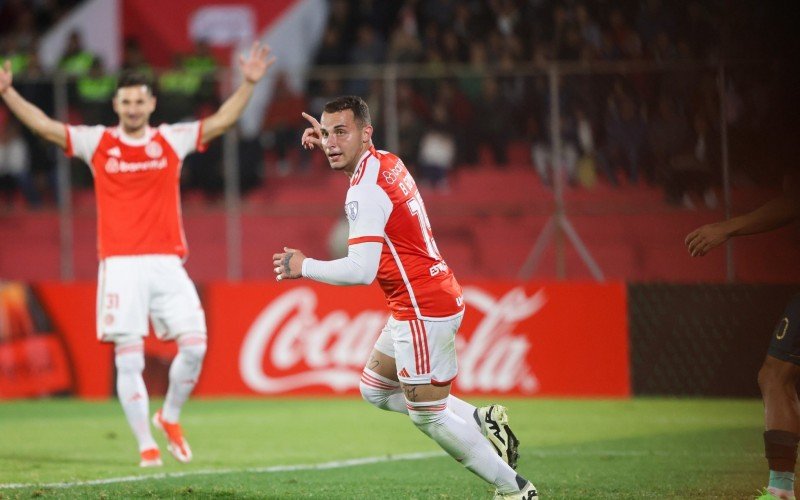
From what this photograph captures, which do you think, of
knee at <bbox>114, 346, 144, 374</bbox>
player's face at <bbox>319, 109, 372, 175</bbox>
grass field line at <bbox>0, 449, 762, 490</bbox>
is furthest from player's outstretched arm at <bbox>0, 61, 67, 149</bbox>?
player's face at <bbox>319, 109, 372, 175</bbox>

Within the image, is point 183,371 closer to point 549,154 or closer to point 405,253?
point 405,253

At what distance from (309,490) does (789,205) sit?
332cm

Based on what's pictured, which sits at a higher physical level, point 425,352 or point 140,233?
point 140,233

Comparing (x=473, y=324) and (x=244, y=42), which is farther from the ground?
(x=244, y=42)

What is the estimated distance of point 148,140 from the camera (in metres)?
9.30

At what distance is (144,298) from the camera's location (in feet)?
30.1

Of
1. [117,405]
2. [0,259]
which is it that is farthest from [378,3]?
[117,405]

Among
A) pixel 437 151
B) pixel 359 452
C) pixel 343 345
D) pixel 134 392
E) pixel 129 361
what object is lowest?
pixel 359 452

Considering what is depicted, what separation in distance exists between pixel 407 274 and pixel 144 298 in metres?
3.27

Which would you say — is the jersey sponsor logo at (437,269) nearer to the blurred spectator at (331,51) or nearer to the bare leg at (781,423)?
the bare leg at (781,423)

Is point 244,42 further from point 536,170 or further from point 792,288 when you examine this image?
point 792,288

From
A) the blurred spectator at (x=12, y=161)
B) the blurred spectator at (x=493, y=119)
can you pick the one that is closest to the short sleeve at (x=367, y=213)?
the blurred spectator at (x=493, y=119)

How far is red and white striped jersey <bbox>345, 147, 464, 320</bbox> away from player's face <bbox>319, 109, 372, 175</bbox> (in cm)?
8

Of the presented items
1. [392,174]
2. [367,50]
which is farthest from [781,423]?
[367,50]
